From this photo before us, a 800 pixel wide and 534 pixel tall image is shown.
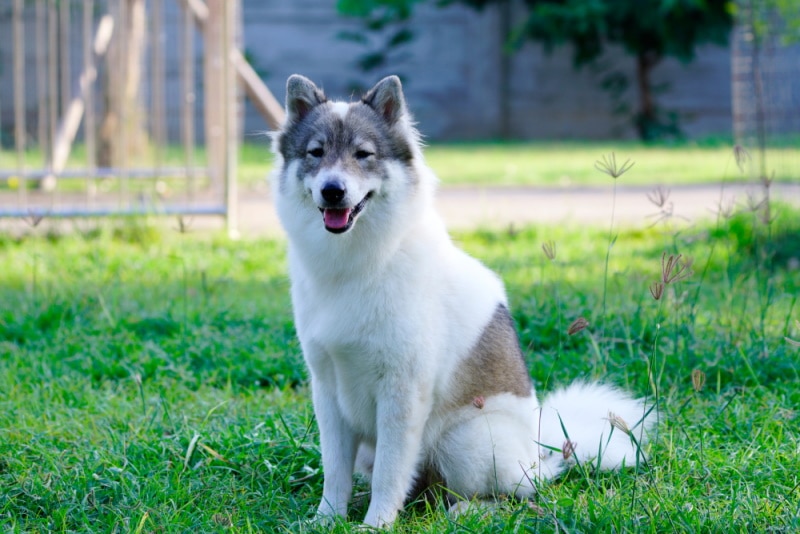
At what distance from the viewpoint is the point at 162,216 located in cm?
673

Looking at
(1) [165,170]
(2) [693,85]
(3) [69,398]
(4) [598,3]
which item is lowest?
(3) [69,398]

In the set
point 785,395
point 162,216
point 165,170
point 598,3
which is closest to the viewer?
point 785,395

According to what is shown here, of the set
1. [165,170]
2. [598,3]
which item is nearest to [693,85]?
[598,3]

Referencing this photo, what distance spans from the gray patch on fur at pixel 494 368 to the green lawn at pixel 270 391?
13.8 inches

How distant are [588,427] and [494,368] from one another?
16.0 inches

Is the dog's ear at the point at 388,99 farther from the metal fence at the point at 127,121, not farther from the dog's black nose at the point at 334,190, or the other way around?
the metal fence at the point at 127,121

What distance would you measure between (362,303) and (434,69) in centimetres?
1417

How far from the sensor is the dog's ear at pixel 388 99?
2963mm

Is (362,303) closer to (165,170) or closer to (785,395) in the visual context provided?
(785,395)

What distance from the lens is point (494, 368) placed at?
2.93 m

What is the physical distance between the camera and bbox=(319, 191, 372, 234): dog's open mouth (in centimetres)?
270

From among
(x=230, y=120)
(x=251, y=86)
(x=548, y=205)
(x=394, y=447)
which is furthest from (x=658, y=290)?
(x=548, y=205)

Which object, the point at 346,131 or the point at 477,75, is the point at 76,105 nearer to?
the point at 346,131

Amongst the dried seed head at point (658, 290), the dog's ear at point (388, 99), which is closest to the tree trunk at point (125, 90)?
the dog's ear at point (388, 99)
